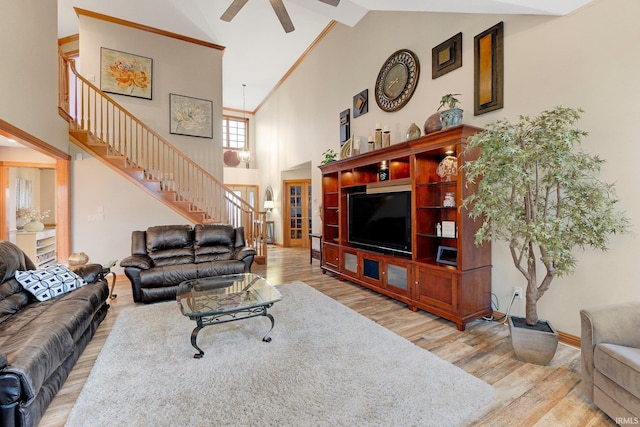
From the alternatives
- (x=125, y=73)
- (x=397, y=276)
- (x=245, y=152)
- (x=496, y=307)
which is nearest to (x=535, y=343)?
(x=496, y=307)

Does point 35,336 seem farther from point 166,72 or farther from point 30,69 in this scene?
point 166,72

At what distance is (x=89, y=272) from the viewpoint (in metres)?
3.00

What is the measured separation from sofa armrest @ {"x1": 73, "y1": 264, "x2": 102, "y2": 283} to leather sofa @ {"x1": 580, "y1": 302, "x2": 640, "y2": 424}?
430 centimetres

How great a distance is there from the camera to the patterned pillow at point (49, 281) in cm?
246

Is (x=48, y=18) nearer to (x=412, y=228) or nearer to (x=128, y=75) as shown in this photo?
(x=128, y=75)

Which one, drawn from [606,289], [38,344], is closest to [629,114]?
[606,289]

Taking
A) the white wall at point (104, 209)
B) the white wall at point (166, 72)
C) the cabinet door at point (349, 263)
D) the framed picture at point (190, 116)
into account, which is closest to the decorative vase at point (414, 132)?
the cabinet door at point (349, 263)

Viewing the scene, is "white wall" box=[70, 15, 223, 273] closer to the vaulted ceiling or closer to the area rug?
Answer: the vaulted ceiling

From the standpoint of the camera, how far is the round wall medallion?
12.9ft

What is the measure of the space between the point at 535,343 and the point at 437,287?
0.98m

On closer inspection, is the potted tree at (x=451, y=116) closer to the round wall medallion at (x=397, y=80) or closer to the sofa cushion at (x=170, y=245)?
the round wall medallion at (x=397, y=80)

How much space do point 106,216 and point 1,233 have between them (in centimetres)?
A: 147

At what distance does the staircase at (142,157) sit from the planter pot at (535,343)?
180 inches

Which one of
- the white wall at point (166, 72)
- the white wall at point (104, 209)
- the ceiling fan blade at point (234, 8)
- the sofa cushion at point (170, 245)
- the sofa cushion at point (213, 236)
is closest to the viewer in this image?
the ceiling fan blade at point (234, 8)
